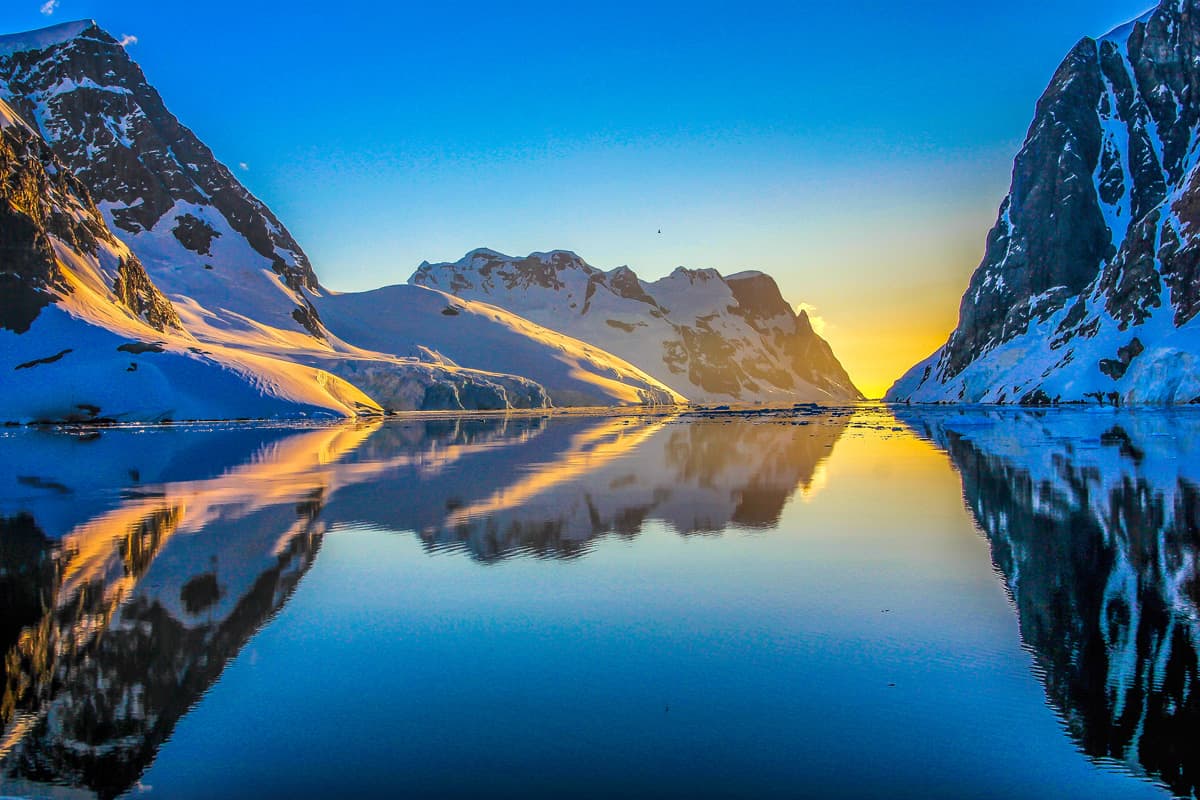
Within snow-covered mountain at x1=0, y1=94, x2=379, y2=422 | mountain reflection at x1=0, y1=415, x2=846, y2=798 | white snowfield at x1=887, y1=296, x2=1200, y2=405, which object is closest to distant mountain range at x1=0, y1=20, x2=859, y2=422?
snow-covered mountain at x1=0, y1=94, x2=379, y2=422

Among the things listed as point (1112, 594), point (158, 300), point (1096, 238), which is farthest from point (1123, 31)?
point (1112, 594)

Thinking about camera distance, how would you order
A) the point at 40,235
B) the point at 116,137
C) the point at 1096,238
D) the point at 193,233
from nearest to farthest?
the point at 40,235 < the point at 116,137 < the point at 1096,238 < the point at 193,233

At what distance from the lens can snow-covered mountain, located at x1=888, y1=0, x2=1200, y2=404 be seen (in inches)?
4405

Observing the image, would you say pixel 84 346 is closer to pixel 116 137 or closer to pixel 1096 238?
pixel 116 137

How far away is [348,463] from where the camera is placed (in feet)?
122

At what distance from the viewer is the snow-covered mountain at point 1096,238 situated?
11188cm

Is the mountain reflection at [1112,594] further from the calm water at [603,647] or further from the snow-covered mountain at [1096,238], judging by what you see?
the snow-covered mountain at [1096,238]

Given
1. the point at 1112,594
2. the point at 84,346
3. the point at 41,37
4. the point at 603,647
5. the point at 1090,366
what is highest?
the point at 41,37

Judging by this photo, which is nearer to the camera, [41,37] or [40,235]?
[40,235]

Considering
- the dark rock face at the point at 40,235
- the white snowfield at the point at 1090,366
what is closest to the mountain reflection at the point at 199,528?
the dark rock face at the point at 40,235

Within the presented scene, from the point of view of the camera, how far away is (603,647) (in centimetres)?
1043

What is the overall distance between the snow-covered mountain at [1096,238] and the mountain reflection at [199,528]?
291ft

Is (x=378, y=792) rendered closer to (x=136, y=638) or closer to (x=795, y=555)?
(x=136, y=638)

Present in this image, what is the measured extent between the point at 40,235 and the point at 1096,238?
162m
